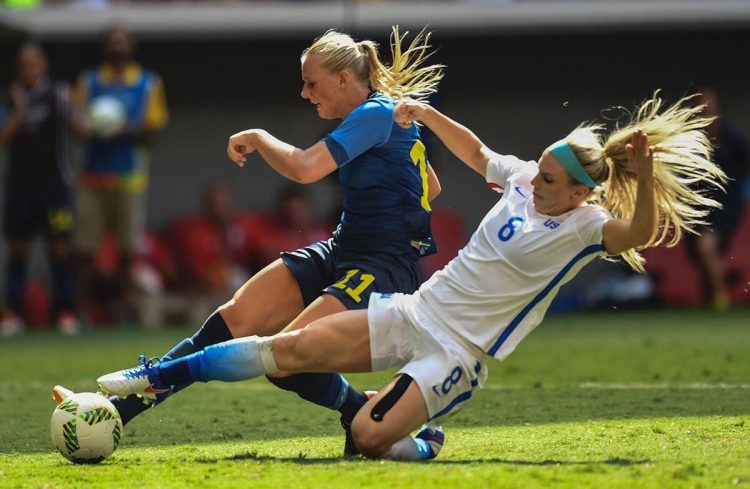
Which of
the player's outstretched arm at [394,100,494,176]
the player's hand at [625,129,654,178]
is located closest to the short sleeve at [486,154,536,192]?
the player's outstretched arm at [394,100,494,176]

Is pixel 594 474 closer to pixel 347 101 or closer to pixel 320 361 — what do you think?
pixel 320 361

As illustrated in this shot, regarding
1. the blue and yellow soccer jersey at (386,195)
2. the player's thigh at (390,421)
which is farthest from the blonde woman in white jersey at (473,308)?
the blue and yellow soccer jersey at (386,195)

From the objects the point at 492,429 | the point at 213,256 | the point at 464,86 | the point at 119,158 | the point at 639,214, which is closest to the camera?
the point at 639,214

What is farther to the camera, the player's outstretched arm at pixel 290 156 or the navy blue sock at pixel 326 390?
the navy blue sock at pixel 326 390

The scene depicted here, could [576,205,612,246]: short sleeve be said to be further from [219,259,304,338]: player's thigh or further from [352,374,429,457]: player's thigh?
[219,259,304,338]: player's thigh

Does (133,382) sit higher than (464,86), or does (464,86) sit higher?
(464,86)

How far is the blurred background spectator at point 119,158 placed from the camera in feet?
45.9

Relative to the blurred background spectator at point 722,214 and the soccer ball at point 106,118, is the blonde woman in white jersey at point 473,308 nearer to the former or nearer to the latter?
the soccer ball at point 106,118

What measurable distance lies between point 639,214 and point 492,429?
1.74m

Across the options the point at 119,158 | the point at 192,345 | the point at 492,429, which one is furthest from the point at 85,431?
the point at 119,158

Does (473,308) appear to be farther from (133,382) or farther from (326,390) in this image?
(133,382)

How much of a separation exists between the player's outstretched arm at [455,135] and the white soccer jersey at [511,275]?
48 centimetres

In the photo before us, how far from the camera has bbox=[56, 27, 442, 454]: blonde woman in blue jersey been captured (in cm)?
595

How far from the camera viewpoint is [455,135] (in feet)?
20.1
